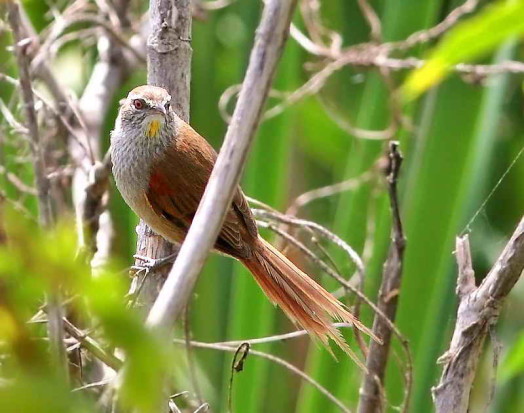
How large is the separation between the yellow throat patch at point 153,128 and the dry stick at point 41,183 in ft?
1.33

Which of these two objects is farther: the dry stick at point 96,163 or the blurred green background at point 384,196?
the blurred green background at point 384,196

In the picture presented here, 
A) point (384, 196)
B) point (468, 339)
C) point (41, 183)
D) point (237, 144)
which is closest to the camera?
point (237, 144)

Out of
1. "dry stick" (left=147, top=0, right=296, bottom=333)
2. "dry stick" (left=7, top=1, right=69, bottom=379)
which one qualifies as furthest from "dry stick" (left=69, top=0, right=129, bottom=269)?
"dry stick" (left=147, top=0, right=296, bottom=333)

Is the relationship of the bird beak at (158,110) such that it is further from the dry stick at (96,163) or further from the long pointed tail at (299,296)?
the long pointed tail at (299,296)

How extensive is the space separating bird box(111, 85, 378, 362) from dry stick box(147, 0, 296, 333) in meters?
1.24

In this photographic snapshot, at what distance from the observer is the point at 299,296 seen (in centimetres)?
212

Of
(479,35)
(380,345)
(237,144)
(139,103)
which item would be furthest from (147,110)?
(479,35)

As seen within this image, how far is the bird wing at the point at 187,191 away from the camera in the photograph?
2.20m

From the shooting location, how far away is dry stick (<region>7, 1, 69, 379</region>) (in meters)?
0.81

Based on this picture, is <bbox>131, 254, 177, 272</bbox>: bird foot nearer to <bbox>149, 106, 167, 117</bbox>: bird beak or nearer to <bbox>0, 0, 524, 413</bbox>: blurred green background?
<bbox>149, 106, 167, 117</bbox>: bird beak

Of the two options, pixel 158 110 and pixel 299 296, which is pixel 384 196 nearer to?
pixel 299 296

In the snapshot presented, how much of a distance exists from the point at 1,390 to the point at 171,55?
53.7 inches

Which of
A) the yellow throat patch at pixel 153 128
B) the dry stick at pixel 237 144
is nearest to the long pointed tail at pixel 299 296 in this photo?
the yellow throat patch at pixel 153 128

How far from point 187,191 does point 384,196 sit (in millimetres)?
840
